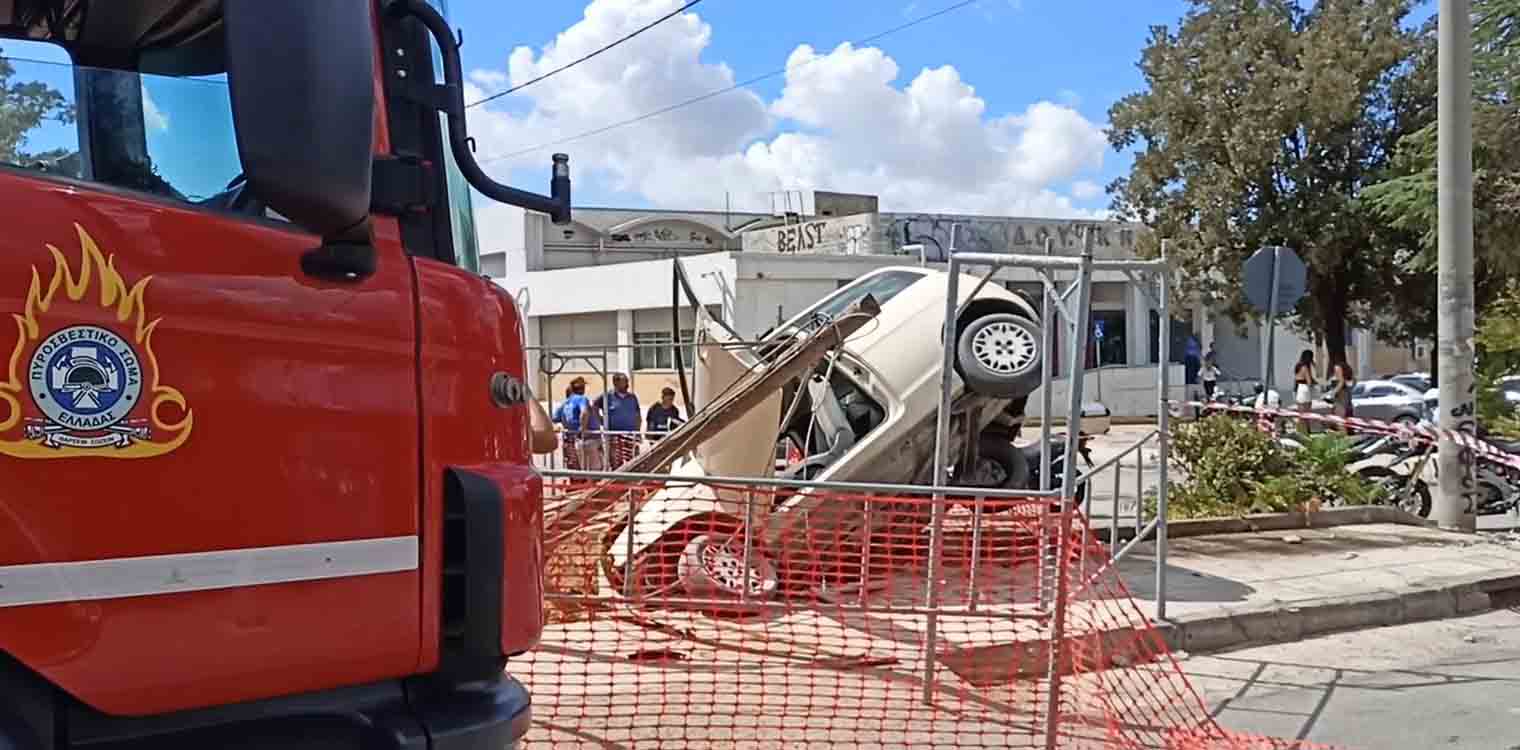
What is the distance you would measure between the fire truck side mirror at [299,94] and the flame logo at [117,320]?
30 centimetres

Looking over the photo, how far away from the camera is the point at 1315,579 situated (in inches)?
362

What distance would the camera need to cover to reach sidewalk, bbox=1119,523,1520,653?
8047 millimetres

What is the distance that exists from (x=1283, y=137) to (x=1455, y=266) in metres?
16.4

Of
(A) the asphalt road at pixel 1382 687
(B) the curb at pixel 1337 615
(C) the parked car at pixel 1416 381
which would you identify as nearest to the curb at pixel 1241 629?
(B) the curb at pixel 1337 615

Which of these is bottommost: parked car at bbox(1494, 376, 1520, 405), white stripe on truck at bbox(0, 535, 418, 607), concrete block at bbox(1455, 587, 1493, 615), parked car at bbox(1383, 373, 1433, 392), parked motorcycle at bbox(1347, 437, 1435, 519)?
concrete block at bbox(1455, 587, 1493, 615)

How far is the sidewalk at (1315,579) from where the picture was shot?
805 centimetres

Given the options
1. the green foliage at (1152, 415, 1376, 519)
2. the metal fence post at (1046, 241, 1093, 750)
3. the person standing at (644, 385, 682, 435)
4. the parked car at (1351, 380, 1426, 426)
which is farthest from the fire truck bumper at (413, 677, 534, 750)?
the parked car at (1351, 380, 1426, 426)

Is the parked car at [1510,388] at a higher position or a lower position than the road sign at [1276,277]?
lower

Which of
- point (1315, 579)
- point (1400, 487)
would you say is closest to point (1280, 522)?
point (1315, 579)

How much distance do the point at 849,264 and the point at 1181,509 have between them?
19.8m

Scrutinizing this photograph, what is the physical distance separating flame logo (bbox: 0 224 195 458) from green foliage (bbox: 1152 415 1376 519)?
990 cm

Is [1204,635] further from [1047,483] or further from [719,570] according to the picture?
[719,570]

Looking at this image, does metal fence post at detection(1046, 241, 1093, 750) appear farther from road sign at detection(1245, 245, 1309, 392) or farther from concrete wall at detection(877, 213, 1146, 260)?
concrete wall at detection(877, 213, 1146, 260)

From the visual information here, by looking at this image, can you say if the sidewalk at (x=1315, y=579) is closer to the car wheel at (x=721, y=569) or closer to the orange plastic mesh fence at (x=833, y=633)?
the orange plastic mesh fence at (x=833, y=633)
